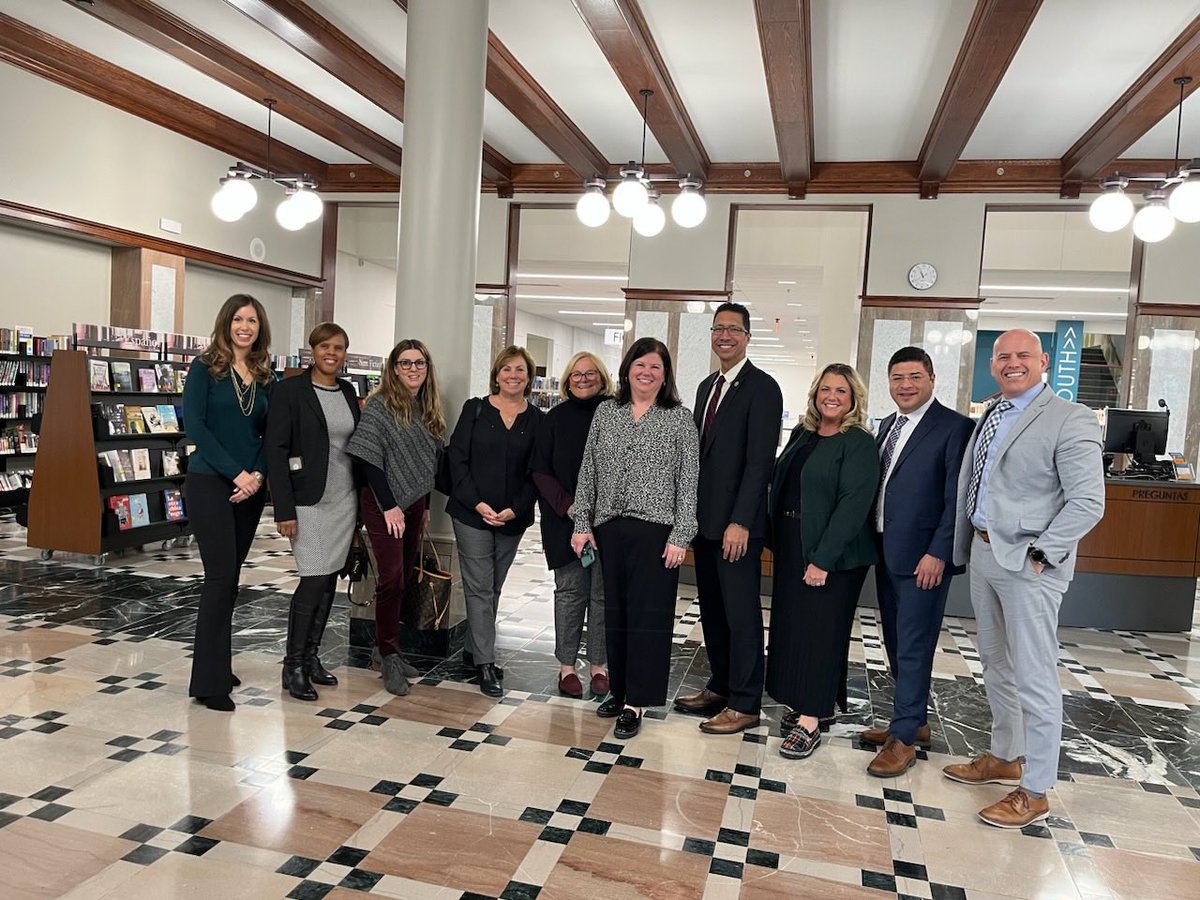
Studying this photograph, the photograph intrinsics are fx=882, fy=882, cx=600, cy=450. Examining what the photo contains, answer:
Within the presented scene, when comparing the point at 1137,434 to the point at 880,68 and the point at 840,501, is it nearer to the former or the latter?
the point at 880,68

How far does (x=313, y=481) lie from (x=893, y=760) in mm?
2573

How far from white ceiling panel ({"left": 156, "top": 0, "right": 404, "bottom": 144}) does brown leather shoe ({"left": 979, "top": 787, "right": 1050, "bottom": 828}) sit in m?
6.25

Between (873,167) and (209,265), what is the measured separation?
305 inches

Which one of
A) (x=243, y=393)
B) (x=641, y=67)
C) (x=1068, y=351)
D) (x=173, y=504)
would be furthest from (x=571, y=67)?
(x=1068, y=351)

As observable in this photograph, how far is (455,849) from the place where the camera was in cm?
264

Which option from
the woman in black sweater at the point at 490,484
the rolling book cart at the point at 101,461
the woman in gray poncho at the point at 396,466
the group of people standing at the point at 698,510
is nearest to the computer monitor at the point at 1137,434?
the group of people standing at the point at 698,510

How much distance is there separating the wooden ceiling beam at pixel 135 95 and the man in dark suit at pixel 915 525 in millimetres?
7855

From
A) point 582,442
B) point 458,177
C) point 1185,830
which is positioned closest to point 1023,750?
point 1185,830

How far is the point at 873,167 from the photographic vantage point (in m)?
9.72

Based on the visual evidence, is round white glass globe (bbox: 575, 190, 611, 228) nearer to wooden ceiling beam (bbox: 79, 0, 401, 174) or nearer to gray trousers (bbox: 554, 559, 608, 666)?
wooden ceiling beam (bbox: 79, 0, 401, 174)

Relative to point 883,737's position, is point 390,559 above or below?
above

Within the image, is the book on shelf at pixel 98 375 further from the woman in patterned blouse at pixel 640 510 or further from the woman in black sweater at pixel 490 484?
the woman in patterned blouse at pixel 640 510

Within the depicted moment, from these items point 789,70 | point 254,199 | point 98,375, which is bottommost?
point 98,375

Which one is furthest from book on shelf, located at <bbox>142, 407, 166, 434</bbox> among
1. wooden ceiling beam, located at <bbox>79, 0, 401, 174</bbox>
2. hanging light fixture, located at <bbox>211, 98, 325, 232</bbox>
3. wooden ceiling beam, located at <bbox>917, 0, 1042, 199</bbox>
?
wooden ceiling beam, located at <bbox>917, 0, 1042, 199</bbox>
